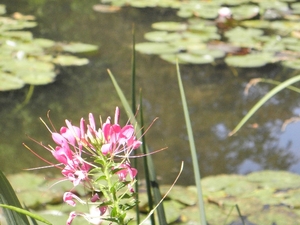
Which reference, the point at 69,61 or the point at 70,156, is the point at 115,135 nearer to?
the point at 70,156

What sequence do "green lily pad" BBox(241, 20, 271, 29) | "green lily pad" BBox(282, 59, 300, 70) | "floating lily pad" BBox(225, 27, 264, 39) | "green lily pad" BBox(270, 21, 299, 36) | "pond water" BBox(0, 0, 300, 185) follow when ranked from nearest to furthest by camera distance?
"pond water" BBox(0, 0, 300, 185) < "green lily pad" BBox(282, 59, 300, 70) < "floating lily pad" BBox(225, 27, 264, 39) < "green lily pad" BBox(270, 21, 299, 36) < "green lily pad" BBox(241, 20, 271, 29)

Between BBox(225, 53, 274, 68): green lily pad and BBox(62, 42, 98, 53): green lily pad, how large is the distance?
748 mm

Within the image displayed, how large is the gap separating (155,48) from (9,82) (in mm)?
876

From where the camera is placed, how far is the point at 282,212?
133 cm

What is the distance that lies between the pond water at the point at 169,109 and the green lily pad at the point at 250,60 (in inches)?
1.3

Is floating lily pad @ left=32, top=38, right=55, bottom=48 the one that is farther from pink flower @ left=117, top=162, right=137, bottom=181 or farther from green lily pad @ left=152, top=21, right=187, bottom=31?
pink flower @ left=117, top=162, right=137, bottom=181

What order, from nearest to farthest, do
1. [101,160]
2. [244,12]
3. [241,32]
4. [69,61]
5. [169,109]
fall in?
[101,160] → [169,109] → [69,61] → [241,32] → [244,12]

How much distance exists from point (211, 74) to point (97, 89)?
64 cm

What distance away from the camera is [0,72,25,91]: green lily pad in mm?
2070

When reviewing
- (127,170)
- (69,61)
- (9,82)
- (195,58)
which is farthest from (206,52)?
(127,170)

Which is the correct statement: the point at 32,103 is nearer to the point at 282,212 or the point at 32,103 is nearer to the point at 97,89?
the point at 97,89

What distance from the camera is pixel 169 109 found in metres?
2.10

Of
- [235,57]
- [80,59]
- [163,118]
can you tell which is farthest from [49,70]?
[235,57]

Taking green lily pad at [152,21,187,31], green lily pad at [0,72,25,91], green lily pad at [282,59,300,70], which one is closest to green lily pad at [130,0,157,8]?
green lily pad at [152,21,187,31]
